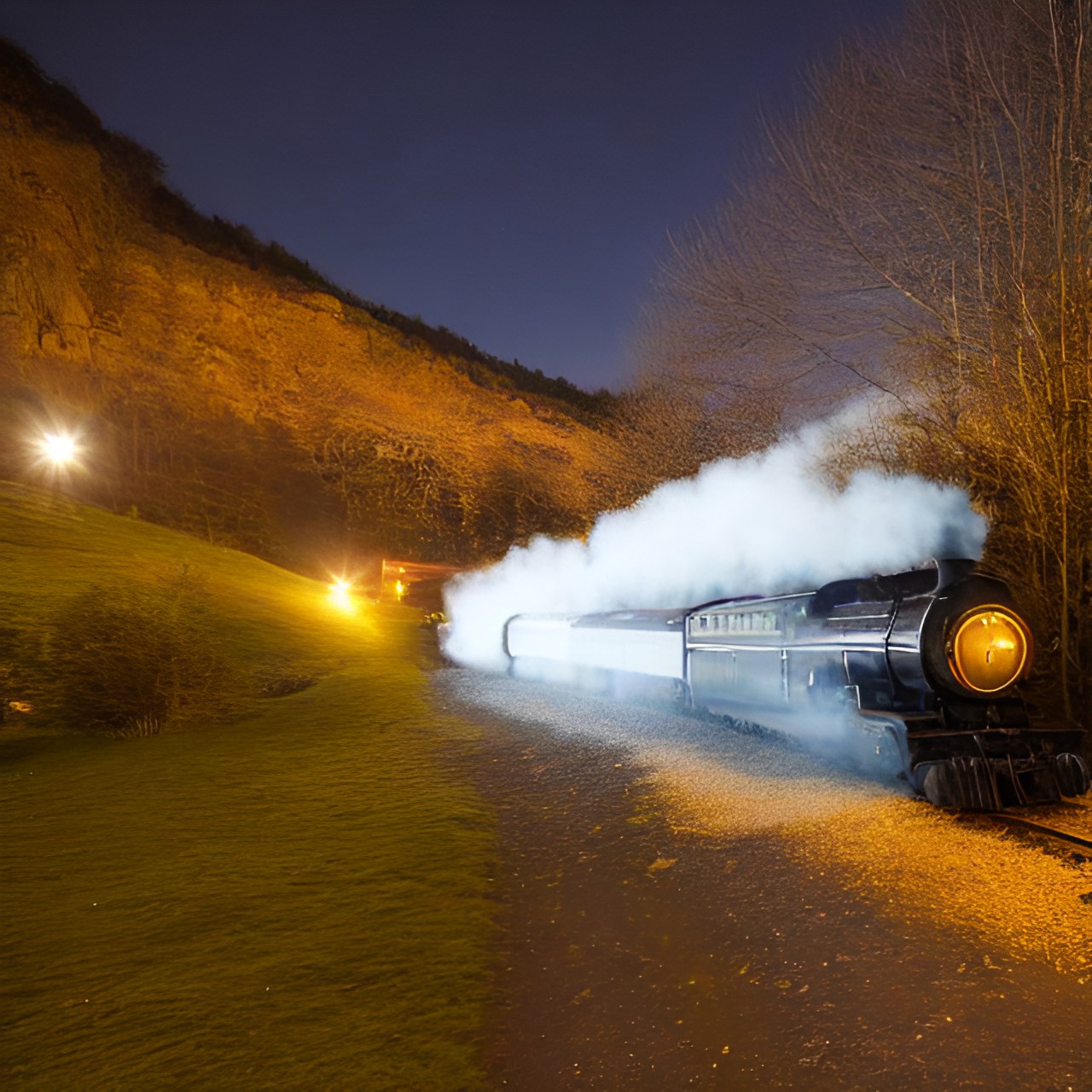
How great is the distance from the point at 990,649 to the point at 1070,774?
94 centimetres

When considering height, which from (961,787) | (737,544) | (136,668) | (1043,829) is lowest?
(1043,829)

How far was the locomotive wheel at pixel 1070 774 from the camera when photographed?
4.75 m

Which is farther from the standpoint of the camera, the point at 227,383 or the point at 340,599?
the point at 227,383

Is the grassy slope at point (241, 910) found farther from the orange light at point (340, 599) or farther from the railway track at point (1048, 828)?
the orange light at point (340, 599)

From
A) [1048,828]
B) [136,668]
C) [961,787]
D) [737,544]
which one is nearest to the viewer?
[1048,828]

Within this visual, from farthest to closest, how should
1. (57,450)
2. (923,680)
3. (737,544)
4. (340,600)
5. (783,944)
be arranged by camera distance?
(57,450) < (340,600) < (737,544) < (923,680) < (783,944)

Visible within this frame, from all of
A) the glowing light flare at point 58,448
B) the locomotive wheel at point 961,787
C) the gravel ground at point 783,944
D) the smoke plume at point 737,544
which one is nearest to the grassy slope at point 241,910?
the gravel ground at point 783,944

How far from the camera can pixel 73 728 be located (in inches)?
309

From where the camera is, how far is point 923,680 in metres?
4.88

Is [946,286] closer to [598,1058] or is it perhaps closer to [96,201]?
[598,1058]

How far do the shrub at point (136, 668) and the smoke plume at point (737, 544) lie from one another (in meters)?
6.38

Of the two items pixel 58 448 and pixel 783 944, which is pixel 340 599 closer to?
pixel 58 448

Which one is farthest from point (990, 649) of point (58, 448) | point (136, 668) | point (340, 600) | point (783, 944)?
point (58, 448)

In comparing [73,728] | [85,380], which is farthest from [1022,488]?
[85,380]
